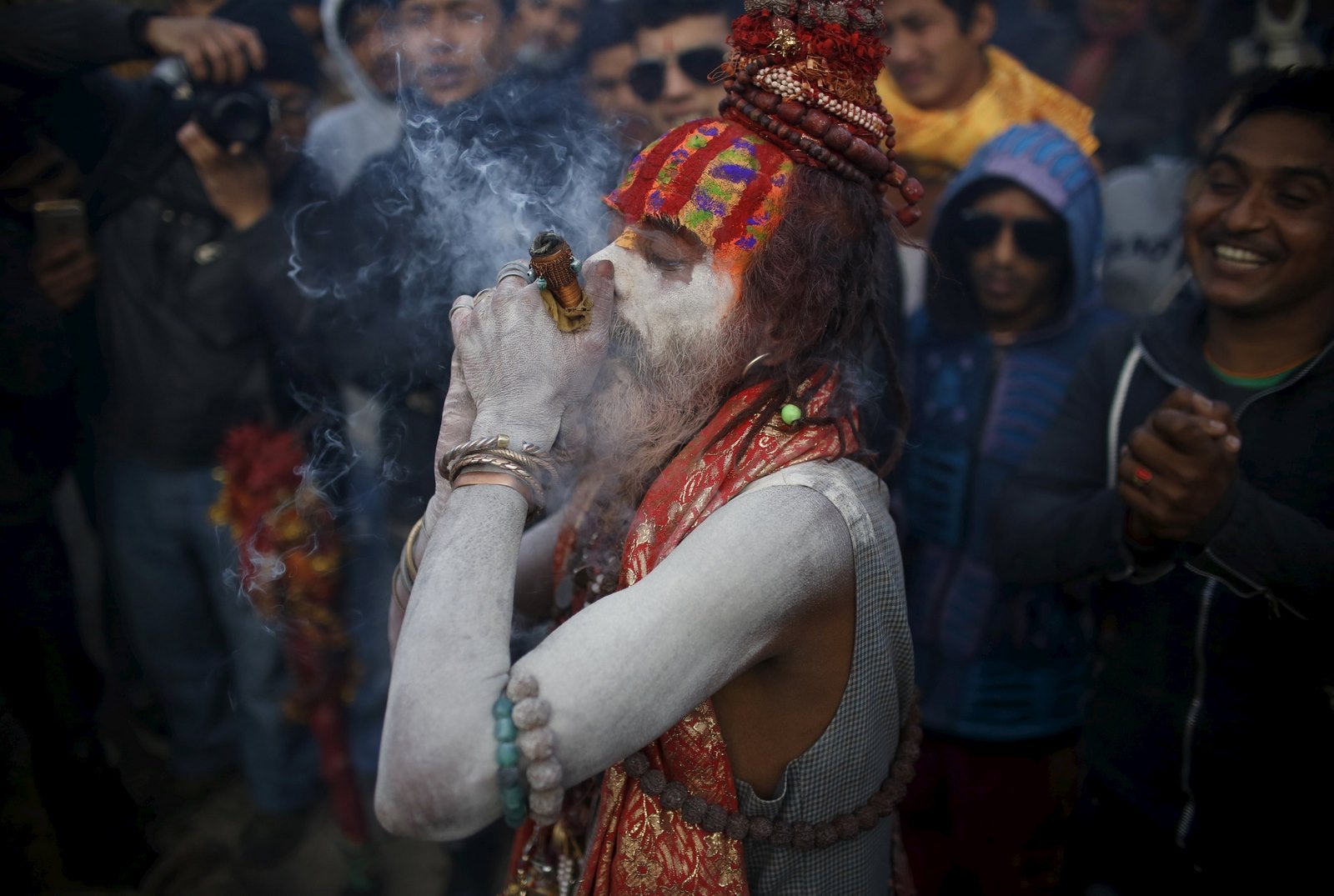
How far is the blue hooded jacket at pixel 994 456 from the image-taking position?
3.11 meters

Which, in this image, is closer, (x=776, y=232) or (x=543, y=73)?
(x=776, y=232)

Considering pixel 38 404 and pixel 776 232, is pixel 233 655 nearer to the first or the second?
pixel 38 404

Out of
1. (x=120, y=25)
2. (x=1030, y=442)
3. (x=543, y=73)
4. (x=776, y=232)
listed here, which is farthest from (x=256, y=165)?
(x=1030, y=442)

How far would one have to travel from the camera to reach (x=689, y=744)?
1.68 meters

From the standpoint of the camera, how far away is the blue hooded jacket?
3.11 metres

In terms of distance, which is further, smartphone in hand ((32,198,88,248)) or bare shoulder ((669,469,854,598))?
smartphone in hand ((32,198,88,248))

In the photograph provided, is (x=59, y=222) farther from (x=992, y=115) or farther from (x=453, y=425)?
(x=992, y=115)

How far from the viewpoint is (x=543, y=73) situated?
127 inches

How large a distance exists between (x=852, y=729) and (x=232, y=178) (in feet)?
10.8

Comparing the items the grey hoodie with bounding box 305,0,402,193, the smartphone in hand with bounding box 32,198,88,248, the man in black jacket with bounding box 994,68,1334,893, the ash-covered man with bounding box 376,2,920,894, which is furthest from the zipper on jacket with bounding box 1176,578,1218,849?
the smartphone in hand with bounding box 32,198,88,248

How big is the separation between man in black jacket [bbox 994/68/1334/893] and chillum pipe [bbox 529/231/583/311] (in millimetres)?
1587

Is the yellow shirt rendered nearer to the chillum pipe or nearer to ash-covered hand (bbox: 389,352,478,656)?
the chillum pipe

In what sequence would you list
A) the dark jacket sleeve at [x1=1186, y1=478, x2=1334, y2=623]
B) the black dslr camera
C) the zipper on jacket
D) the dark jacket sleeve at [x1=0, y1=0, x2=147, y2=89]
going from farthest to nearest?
the black dslr camera
the dark jacket sleeve at [x1=0, y1=0, x2=147, y2=89]
the zipper on jacket
the dark jacket sleeve at [x1=1186, y1=478, x2=1334, y2=623]

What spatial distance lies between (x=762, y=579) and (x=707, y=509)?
0.82ft
